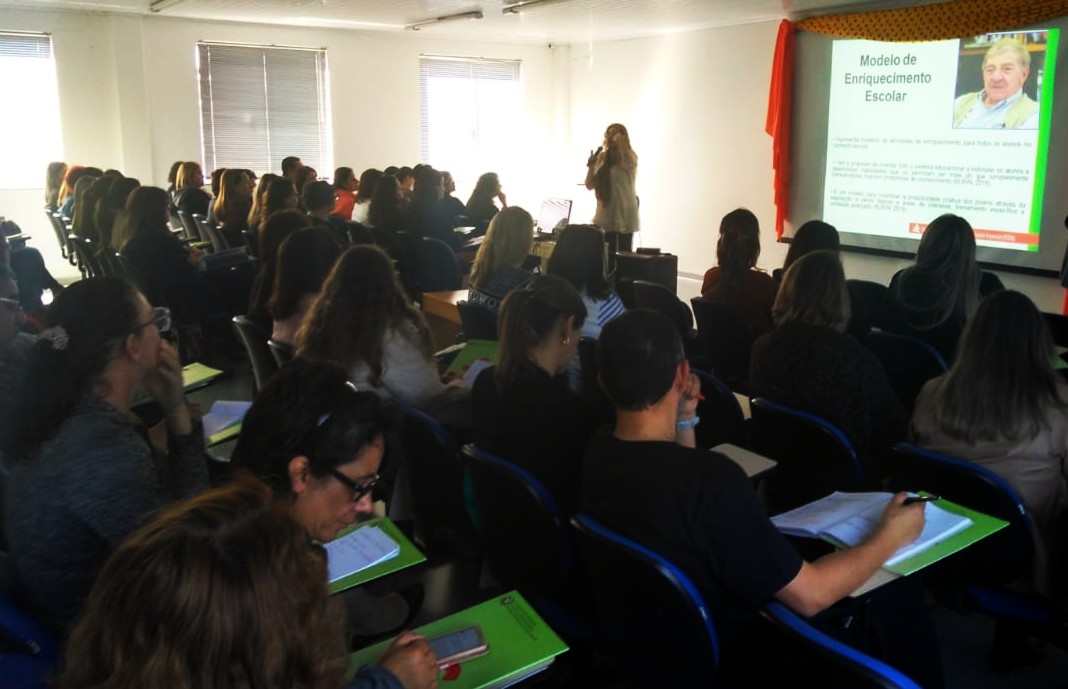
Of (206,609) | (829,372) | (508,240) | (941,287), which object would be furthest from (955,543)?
(508,240)

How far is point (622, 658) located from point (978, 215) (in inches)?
238

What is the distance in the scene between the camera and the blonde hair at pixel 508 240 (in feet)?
14.1

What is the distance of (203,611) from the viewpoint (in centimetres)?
92

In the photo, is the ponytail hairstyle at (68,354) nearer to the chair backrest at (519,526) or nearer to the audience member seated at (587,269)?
the chair backrest at (519,526)

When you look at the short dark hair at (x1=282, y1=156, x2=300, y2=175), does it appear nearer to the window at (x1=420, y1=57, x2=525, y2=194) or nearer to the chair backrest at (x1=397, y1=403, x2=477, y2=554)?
the window at (x1=420, y1=57, x2=525, y2=194)

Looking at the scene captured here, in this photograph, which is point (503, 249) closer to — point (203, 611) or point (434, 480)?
point (434, 480)

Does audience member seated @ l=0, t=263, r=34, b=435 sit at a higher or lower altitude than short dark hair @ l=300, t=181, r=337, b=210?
lower

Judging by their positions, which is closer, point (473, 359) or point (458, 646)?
point (458, 646)

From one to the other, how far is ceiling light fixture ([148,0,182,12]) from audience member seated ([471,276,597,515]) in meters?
6.65

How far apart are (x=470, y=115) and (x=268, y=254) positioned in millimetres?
6736

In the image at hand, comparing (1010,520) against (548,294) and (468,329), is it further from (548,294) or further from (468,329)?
(468,329)

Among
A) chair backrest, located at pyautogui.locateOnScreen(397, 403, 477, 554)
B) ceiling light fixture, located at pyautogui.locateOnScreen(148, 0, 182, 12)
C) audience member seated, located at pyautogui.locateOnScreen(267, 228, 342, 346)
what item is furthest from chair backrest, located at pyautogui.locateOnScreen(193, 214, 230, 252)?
chair backrest, located at pyautogui.locateOnScreen(397, 403, 477, 554)

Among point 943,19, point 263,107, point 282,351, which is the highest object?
point 943,19

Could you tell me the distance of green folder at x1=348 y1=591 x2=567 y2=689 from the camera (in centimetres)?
142
